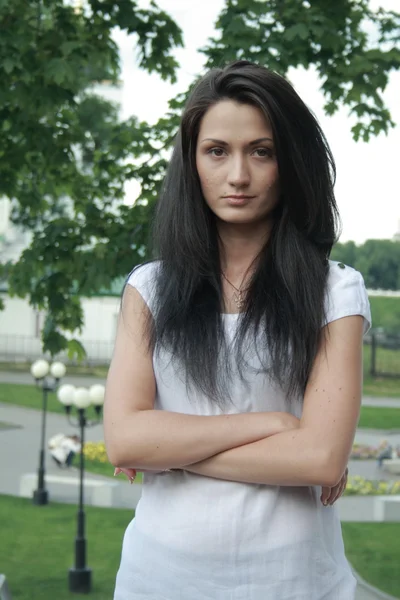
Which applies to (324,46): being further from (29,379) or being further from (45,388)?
(29,379)

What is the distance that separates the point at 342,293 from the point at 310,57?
4628 mm

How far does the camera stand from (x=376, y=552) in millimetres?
15219

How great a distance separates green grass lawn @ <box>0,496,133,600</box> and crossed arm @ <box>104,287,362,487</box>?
482 inches

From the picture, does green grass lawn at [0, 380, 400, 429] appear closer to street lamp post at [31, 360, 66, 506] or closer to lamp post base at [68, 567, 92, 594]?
street lamp post at [31, 360, 66, 506]

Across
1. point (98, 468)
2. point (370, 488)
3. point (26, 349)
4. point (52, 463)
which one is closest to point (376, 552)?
point (370, 488)

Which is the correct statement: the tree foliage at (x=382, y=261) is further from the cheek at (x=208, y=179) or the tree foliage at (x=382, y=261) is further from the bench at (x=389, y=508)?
the cheek at (x=208, y=179)

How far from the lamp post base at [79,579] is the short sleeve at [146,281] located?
12550 mm

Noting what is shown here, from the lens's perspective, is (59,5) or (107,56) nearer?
(59,5)

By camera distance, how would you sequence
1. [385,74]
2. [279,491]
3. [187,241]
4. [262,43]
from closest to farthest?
[279,491]
[187,241]
[262,43]
[385,74]

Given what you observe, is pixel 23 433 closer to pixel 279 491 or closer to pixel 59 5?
pixel 59 5

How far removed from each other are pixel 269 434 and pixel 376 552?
47.3 feet

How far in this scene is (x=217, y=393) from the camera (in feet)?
5.28

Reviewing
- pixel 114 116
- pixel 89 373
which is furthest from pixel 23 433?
pixel 114 116

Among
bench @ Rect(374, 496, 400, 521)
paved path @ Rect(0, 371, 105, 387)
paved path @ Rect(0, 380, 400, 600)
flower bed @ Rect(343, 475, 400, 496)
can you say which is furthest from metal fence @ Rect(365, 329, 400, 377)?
bench @ Rect(374, 496, 400, 521)
